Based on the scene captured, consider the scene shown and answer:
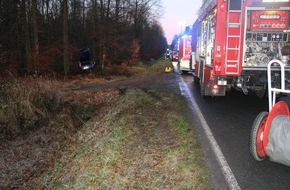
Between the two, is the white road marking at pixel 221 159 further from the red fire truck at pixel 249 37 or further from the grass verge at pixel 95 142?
the red fire truck at pixel 249 37

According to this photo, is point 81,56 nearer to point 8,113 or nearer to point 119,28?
point 119,28

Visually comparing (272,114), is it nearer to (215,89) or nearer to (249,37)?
(249,37)

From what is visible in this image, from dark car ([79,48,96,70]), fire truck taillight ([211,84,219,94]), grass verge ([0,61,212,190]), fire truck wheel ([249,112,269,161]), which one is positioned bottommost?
grass verge ([0,61,212,190])

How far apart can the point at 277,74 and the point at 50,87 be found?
7877mm

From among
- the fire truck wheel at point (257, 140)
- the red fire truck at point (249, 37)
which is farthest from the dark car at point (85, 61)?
the fire truck wheel at point (257, 140)

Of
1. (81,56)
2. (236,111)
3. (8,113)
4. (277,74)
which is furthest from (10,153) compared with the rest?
(81,56)

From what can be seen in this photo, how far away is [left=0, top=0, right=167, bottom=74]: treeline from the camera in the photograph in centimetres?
2423

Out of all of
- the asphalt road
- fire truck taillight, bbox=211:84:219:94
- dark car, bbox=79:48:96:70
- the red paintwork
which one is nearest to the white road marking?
the asphalt road

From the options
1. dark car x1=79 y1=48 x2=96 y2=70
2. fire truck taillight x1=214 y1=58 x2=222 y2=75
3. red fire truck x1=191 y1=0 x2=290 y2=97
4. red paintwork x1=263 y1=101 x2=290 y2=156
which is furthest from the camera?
dark car x1=79 y1=48 x2=96 y2=70

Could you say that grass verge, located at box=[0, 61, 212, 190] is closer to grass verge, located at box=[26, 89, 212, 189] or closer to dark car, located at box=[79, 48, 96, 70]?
grass verge, located at box=[26, 89, 212, 189]

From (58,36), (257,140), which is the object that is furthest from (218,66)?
(58,36)

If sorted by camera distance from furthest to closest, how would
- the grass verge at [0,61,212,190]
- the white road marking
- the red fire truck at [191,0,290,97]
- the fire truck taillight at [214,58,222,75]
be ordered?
the fire truck taillight at [214,58,222,75], the red fire truck at [191,0,290,97], the grass verge at [0,61,212,190], the white road marking

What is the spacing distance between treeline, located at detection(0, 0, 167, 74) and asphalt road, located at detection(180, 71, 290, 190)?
1391 cm

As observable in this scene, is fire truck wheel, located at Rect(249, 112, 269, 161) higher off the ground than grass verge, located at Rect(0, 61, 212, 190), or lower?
higher
